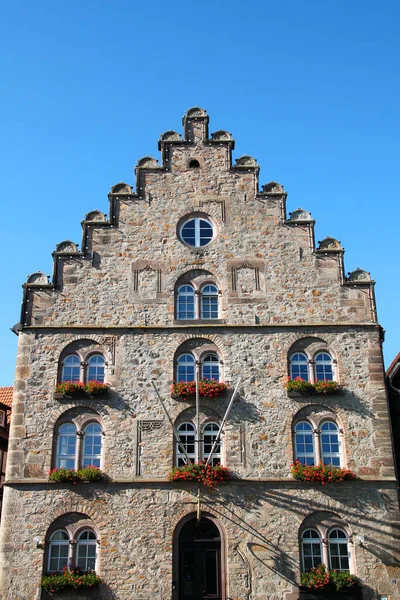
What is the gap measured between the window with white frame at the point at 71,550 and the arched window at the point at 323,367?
7902 mm

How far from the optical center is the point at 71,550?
20.0 m

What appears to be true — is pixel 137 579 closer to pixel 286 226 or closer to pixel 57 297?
pixel 57 297

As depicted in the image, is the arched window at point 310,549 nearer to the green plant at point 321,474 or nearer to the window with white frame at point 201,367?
the green plant at point 321,474

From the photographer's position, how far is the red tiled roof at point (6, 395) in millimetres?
27344

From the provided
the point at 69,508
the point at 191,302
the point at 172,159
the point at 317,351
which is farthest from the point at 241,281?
the point at 69,508

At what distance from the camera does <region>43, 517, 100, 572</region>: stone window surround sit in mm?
19953

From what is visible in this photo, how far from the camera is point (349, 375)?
71.0 feet

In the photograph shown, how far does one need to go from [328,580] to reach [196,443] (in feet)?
16.7

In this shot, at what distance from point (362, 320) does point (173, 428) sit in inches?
261

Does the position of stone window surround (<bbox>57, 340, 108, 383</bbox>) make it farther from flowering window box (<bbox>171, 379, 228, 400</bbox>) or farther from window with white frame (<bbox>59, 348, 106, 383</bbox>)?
flowering window box (<bbox>171, 379, 228, 400</bbox>)

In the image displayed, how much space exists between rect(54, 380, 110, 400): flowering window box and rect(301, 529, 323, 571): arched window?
695cm

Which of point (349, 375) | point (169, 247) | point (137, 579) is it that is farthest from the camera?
point (169, 247)

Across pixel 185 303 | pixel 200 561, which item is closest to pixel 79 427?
pixel 185 303

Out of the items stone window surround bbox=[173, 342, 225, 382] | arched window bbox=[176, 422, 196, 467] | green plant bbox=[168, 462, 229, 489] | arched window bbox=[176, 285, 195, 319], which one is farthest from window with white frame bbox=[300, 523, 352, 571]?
arched window bbox=[176, 285, 195, 319]
